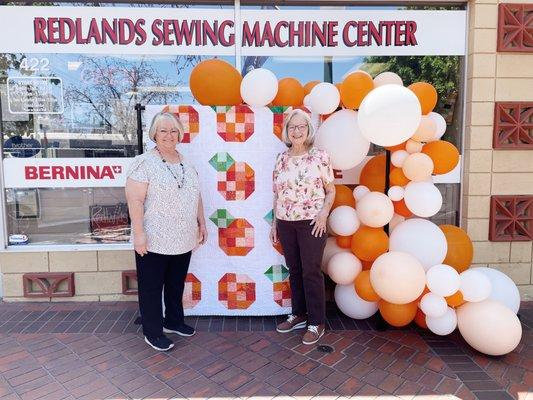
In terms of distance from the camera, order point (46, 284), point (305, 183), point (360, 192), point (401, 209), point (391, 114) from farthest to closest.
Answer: point (46, 284) → point (360, 192) → point (401, 209) → point (305, 183) → point (391, 114)

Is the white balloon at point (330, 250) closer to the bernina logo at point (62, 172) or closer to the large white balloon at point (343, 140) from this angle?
the large white balloon at point (343, 140)

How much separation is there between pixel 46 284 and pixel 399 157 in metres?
3.36

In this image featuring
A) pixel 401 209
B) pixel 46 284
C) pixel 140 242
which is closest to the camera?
pixel 140 242

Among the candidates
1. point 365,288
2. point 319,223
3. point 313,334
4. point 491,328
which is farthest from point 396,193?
point 313,334

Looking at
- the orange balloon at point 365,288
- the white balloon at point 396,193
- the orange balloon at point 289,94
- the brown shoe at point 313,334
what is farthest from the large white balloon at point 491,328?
the orange balloon at point 289,94

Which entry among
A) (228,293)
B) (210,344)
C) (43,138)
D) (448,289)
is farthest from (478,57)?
(43,138)

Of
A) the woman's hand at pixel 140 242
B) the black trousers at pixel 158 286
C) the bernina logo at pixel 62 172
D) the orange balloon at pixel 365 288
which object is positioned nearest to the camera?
the woman's hand at pixel 140 242

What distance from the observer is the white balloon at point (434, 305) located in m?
2.96

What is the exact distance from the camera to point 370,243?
10.6 ft

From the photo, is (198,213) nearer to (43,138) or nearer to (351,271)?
(351,271)

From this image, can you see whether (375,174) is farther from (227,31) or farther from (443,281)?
(227,31)

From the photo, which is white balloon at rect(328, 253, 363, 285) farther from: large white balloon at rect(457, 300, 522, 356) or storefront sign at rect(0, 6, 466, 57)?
storefront sign at rect(0, 6, 466, 57)

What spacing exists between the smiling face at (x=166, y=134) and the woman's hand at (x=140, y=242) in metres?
0.63

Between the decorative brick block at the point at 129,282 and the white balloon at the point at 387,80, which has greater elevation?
the white balloon at the point at 387,80
